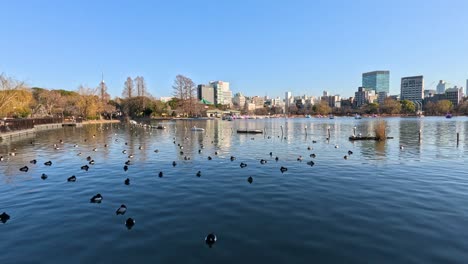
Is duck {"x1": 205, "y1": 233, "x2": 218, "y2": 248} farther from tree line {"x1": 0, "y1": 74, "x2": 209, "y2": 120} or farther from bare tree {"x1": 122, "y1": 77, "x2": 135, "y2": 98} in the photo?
bare tree {"x1": 122, "y1": 77, "x2": 135, "y2": 98}

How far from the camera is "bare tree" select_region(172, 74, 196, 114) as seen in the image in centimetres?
14425

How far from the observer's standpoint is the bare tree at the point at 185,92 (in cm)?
14425

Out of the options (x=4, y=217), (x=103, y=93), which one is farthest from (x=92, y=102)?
(x=4, y=217)

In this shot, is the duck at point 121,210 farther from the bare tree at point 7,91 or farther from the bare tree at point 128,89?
the bare tree at point 128,89

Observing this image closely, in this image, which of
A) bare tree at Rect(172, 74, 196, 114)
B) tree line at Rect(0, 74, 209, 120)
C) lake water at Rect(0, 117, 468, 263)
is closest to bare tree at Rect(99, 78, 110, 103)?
tree line at Rect(0, 74, 209, 120)

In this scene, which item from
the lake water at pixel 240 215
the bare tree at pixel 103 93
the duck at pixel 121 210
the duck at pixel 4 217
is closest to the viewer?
the lake water at pixel 240 215

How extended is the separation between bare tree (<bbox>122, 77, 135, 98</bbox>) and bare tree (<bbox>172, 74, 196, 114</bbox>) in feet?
71.9

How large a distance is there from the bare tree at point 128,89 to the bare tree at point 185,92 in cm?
2191

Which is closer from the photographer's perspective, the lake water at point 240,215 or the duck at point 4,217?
the lake water at point 240,215

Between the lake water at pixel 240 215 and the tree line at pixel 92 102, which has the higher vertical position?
the tree line at pixel 92 102

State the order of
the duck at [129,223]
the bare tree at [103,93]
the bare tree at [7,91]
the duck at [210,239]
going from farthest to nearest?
the bare tree at [103,93]
the bare tree at [7,91]
the duck at [129,223]
the duck at [210,239]

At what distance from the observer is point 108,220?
1074 cm

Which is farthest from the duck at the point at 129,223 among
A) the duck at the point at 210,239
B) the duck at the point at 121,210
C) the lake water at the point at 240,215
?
the duck at the point at 210,239

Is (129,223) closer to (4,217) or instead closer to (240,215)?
(240,215)
